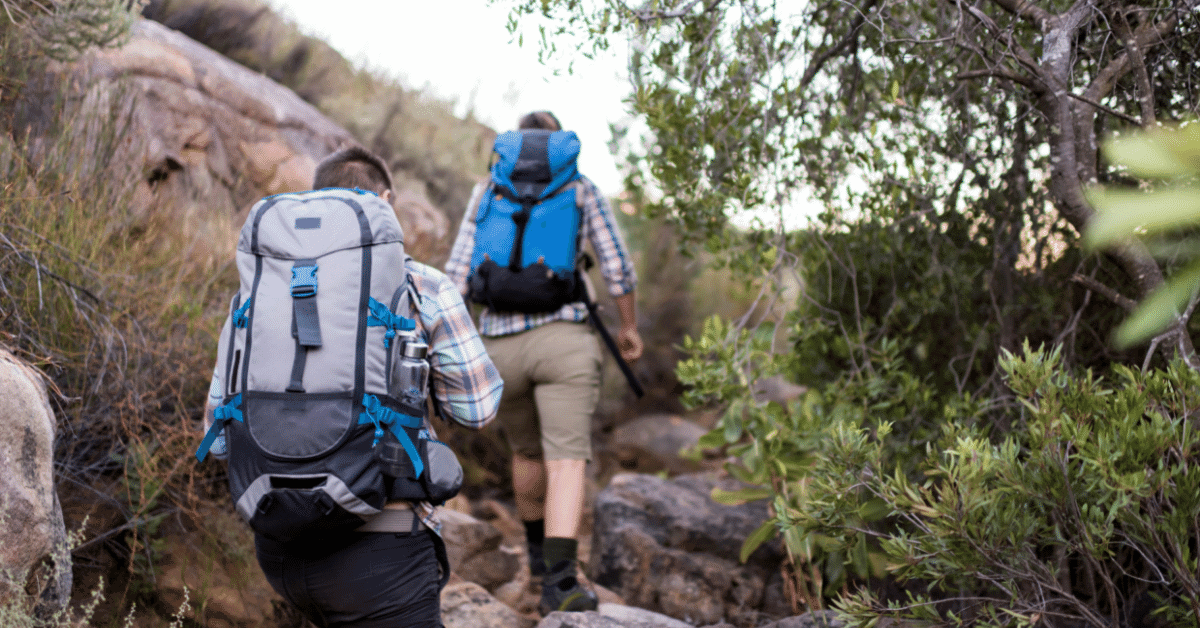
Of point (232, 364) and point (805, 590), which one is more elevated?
point (232, 364)

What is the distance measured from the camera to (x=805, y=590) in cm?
352

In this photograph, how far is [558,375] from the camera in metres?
3.47

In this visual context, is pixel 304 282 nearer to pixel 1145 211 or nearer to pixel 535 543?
pixel 1145 211

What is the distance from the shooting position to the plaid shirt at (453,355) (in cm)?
225

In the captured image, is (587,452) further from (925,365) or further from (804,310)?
(925,365)

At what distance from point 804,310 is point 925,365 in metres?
0.70

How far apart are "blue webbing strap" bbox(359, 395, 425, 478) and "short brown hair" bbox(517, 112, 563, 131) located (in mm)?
1924

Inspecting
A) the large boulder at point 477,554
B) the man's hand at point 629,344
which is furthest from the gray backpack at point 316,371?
the large boulder at point 477,554

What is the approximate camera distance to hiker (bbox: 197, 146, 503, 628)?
1.91m

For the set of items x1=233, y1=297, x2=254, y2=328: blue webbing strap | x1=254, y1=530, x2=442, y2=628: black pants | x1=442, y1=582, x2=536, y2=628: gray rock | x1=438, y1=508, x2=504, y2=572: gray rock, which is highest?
x1=233, y1=297, x2=254, y2=328: blue webbing strap

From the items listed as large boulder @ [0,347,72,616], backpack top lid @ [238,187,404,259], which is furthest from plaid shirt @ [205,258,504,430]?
large boulder @ [0,347,72,616]

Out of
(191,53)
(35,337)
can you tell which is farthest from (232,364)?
(191,53)

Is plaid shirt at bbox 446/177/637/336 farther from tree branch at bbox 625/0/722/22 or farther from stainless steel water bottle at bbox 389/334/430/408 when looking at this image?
stainless steel water bottle at bbox 389/334/430/408

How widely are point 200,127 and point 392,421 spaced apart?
14.4 feet
